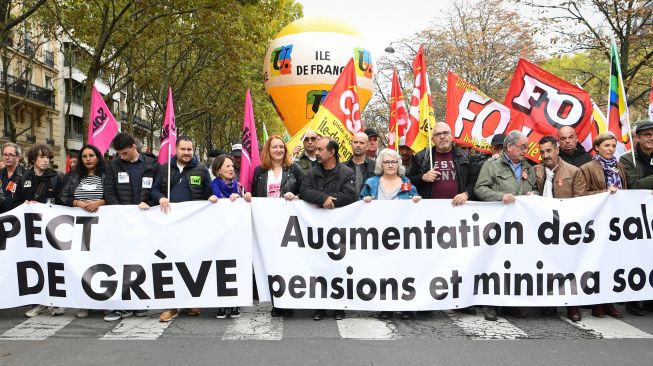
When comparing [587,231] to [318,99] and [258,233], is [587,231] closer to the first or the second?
[258,233]

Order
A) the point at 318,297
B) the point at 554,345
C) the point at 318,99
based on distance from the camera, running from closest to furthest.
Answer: the point at 554,345 < the point at 318,297 < the point at 318,99

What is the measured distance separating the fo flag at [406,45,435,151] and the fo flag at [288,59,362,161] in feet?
3.98

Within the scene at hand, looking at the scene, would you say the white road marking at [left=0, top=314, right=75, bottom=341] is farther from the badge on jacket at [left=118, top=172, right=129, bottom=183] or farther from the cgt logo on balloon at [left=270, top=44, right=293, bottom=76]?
the cgt logo on balloon at [left=270, top=44, right=293, bottom=76]

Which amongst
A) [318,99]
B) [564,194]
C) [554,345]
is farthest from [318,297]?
[318,99]

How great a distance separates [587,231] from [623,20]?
1293cm

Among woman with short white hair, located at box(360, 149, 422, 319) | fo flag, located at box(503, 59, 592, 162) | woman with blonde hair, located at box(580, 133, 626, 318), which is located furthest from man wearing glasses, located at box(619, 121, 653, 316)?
woman with short white hair, located at box(360, 149, 422, 319)

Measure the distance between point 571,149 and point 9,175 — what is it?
269 inches

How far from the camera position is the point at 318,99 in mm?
15039

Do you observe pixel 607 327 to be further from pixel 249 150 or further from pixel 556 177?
pixel 249 150

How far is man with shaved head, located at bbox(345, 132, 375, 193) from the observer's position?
6762 millimetres

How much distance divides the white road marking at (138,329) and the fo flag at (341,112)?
3.89 metres

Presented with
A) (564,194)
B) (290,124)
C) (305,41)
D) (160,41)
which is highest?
(160,41)

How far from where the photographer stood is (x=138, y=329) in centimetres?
529

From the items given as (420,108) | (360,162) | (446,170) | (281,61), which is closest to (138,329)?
(360,162)
